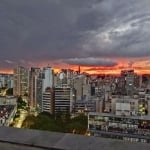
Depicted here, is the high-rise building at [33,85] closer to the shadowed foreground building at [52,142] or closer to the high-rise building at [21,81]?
the high-rise building at [21,81]

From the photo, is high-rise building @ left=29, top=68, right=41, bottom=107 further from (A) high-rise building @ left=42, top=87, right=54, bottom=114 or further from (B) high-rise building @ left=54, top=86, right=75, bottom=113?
(B) high-rise building @ left=54, top=86, right=75, bottom=113

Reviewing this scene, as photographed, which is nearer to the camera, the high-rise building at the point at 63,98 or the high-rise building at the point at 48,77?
the high-rise building at the point at 63,98

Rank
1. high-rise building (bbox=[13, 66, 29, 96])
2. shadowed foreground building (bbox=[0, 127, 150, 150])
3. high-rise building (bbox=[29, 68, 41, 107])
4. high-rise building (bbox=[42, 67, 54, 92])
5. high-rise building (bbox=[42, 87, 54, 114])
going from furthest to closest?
high-rise building (bbox=[13, 66, 29, 96]) → high-rise building (bbox=[42, 67, 54, 92]) → high-rise building (bbox=[29, 68, 41, 107]) → high-rise building (bbox=[42, 87, 54, 114]) → shadowed foreground building (bbox=[0, 127, 150, 150])

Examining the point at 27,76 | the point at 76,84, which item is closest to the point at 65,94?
the point at 76,84

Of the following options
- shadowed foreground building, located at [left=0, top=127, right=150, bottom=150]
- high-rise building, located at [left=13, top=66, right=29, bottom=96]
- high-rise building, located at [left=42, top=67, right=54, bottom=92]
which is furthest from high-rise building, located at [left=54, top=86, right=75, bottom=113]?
shadowed foreground building, located at [left=0, top=127, right=150, bottom=150]

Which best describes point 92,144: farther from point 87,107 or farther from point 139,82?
point 139,82

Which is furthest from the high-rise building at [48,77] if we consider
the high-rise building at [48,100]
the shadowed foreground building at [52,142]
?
the shadowed foreground building at [52,142]

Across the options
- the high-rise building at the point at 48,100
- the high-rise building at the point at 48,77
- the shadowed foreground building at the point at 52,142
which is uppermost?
the shadowed foreground building at the point at 52,142
